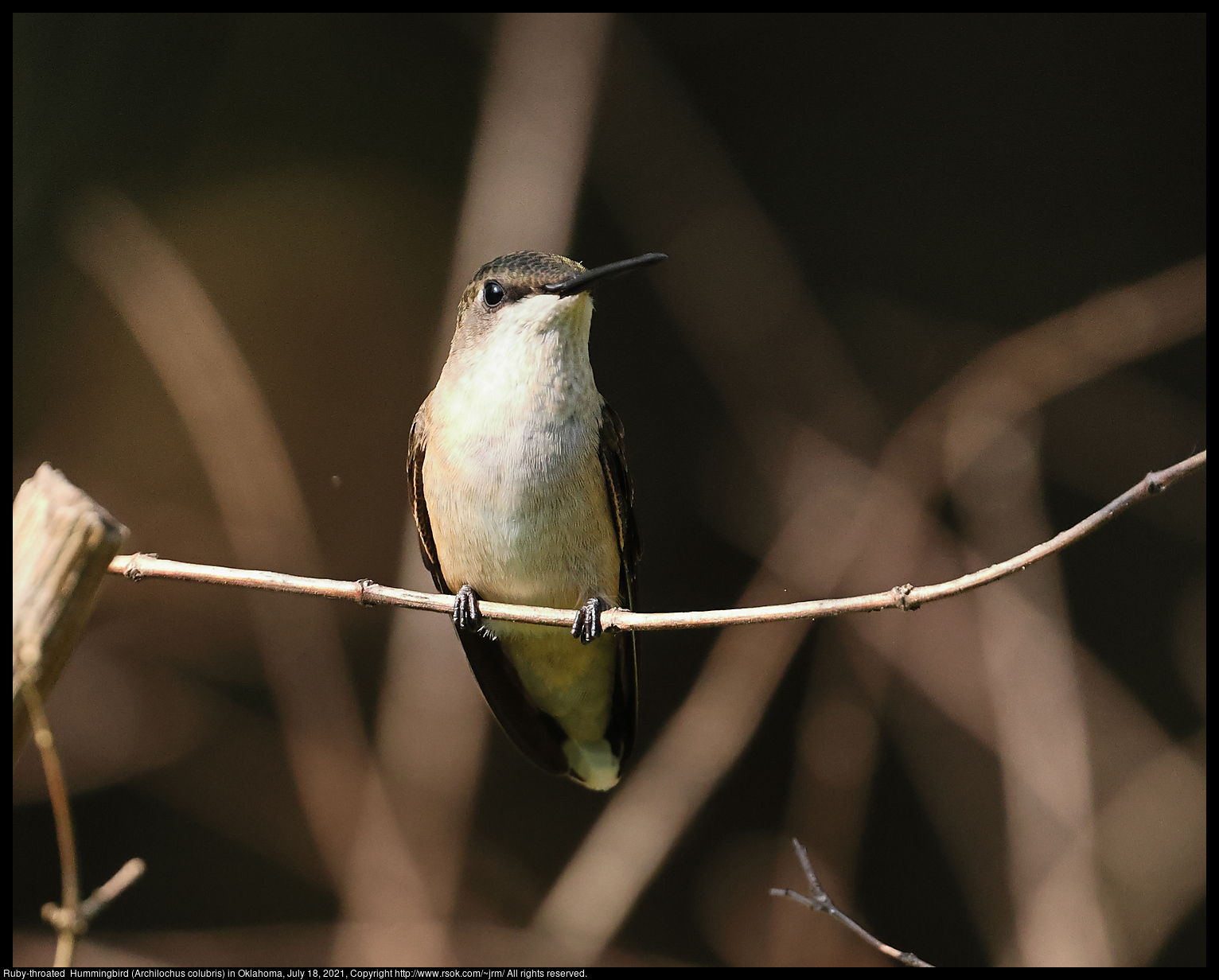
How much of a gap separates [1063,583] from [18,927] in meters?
5.89

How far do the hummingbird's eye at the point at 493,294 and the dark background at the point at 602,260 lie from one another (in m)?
1.88

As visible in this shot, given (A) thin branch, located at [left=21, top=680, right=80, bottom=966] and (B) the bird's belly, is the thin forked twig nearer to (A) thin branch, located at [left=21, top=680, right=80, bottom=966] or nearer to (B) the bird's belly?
(A) thin branch, located at [left=21, top=680, right=80, bottom=966]

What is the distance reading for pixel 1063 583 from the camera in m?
5.70

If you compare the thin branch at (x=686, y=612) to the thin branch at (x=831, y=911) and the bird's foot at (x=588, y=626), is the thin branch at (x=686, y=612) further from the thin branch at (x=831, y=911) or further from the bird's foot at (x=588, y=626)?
the thin branch at (x=831, y=911)

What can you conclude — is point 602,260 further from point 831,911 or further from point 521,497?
point 831,911

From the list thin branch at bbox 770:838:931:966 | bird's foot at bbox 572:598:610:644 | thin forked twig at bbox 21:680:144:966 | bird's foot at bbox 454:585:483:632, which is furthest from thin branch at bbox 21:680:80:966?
bird's foot at bbox 572:598:610:644

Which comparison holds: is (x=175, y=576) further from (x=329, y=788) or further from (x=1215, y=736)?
(x=1215, y=736)

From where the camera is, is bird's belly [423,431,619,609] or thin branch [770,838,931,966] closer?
thin branch [770,838,931,966]

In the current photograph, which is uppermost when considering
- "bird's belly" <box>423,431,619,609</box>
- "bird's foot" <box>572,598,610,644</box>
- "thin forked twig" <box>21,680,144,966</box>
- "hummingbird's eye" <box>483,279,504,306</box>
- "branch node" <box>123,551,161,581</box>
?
"hummingbird's eye" <box>483,279,504,306</box>

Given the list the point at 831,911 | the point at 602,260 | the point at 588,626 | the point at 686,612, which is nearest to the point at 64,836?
the point at 686,612

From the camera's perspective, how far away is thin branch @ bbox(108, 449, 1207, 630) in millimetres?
1879

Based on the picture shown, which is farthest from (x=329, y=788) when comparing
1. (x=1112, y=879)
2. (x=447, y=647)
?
(x=1112, y=879)

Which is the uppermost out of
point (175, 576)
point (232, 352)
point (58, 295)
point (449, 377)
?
point (58, 295)

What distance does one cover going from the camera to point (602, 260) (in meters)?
5.54
